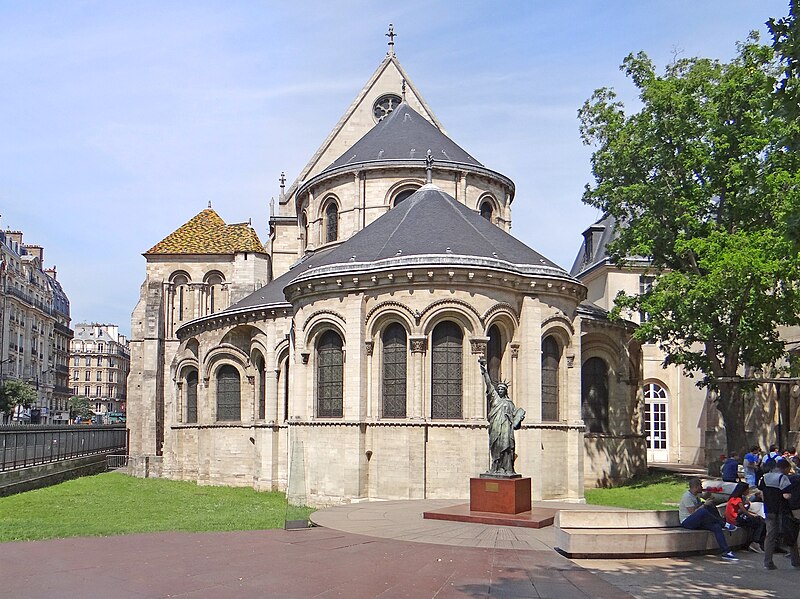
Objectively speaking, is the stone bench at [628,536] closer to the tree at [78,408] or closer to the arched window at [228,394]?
the arched window at [228,394]

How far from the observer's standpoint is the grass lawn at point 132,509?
16.6 metres

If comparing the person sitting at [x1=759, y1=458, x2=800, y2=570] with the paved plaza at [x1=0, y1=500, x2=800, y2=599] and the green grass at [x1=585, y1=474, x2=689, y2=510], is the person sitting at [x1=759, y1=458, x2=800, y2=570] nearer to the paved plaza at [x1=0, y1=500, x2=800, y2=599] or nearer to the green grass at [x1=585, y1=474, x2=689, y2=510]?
the paved plaza at [x1=0, y1=500, x2=800, y2=599]

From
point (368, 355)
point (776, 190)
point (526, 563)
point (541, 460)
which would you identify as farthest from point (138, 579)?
point (776, 190)

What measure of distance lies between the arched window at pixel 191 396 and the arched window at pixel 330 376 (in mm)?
11814

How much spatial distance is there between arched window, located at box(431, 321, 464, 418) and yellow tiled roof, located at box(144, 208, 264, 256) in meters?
19.6

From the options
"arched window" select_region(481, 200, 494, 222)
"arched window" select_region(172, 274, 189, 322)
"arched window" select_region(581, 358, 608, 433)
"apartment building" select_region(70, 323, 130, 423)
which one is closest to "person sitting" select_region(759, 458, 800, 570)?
"arched window" select_region(581, 358, 608, 433)

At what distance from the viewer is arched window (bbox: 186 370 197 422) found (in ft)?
113

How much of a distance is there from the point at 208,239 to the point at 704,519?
36.4 m

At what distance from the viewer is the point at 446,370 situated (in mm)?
23078

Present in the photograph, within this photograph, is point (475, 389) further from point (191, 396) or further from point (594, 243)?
point (594, 243)

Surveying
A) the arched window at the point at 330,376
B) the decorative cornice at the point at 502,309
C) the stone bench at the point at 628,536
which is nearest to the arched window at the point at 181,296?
the arched window at the point at 330,376

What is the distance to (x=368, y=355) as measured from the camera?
77.2ft

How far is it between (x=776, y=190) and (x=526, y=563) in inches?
617

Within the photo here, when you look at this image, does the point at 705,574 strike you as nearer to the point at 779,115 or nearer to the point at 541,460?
the point at 779,115
